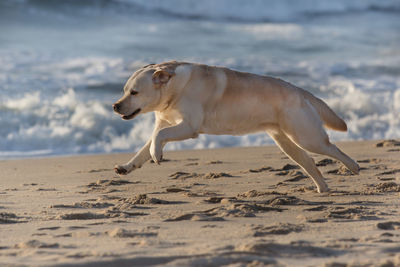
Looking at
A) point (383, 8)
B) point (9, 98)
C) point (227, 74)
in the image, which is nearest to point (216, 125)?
point (227, 74)

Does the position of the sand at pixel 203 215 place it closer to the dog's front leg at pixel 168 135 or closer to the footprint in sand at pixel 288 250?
the footprint in sand at pixel 288 250

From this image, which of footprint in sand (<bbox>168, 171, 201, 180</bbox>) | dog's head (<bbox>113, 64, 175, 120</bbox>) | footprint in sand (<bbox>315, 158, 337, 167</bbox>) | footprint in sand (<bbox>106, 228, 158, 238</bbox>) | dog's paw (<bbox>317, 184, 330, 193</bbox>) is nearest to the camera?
footprint in sand (<bbox>106, 228, 158, 238</bbox>)

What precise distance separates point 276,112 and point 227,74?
0.55 meters

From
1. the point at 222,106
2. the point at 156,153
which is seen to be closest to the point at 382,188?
the point at 222,106

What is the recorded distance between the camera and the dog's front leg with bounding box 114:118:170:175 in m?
5.77

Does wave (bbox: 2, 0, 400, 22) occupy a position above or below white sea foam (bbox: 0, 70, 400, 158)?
above

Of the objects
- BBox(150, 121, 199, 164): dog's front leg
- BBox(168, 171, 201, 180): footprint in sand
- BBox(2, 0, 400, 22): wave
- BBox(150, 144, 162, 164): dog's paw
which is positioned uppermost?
BBox(2, 0, 400, 22): wave

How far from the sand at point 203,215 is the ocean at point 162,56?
365 centimetres

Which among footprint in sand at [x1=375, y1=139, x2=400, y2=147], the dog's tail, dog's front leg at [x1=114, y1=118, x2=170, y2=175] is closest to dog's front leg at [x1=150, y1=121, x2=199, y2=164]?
dog's front leg at [x1=114, y1=118, x2=170, y2=175]

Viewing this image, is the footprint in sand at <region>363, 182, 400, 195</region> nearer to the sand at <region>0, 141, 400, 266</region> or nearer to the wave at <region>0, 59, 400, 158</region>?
the sand at <region>0, 141, 400, 266</region>

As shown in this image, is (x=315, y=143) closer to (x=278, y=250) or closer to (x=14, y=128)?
(x=278, y=250)

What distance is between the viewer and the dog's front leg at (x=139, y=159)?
577cm

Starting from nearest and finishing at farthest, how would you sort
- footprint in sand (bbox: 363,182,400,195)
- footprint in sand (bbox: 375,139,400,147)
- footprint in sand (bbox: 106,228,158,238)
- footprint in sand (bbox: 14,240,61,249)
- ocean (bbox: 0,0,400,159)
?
footprint in sand (bbox: 14,240,61,249) < footprint in sand (bbox: 106,228,158,238) < footprint in sand (bbox: 363,182,400,195) < footprint in sand (bbox: 375,139,400,147) < ocean (bbox: 0,0,400,159)

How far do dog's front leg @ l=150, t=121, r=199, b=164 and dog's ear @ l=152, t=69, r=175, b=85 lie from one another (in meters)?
0.38
